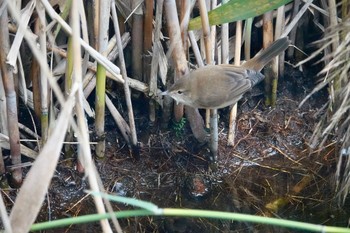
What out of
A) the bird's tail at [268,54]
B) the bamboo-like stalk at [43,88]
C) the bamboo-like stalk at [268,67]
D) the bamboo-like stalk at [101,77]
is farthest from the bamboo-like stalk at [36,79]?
the bamboo-like stalk at [268,67]

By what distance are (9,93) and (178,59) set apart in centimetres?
63

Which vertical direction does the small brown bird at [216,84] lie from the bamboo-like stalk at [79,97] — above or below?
below

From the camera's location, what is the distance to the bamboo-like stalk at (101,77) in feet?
7.43

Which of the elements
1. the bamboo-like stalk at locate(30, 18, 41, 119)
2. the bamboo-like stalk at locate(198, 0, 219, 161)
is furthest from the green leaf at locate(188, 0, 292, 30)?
the bamboo-like stalk at locate(30, 18, 41, 119)

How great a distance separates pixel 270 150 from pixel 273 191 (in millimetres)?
243

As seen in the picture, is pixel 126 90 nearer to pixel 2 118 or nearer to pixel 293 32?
pixel 2 118

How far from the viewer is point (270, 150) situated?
112 inches

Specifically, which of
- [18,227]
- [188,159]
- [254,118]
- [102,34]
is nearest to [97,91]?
[102,34]

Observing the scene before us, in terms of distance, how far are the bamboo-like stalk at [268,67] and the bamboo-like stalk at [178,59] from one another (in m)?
0.38

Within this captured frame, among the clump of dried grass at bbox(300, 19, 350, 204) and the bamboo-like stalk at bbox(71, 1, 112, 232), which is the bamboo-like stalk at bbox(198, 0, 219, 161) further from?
the bamboo-like stalk at bbox(71, 1, 112, 232)

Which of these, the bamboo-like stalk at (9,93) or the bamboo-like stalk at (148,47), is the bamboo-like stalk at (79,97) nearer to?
the bamboo-like stalk at (9,93)

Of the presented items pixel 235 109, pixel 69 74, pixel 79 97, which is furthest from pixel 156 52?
pixel 79 97

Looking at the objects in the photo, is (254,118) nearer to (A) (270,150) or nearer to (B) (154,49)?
(A) (270,150)

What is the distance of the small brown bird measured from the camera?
7.90 ft
